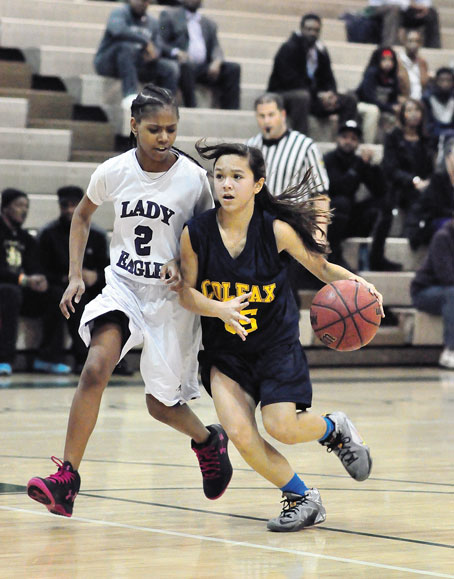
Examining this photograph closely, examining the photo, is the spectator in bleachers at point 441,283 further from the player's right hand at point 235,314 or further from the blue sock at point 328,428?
the player's right hand at point 235,314

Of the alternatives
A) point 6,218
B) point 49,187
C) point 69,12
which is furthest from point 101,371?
point 69,12

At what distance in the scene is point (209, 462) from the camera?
439 centimetres

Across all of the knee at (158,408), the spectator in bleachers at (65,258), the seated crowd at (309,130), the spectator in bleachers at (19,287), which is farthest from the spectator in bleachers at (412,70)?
the knee at (158,408)

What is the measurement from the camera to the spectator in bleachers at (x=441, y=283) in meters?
9.76

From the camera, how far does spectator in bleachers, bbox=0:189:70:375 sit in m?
8.49

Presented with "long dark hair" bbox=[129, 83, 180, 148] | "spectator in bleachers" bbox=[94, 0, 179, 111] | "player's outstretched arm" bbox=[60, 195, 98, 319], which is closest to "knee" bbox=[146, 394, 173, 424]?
"player's outstretched arm" bbox=[60, 195, 98, 319]

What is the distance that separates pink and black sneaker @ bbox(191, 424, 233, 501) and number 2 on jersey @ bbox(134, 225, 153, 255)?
0.76m

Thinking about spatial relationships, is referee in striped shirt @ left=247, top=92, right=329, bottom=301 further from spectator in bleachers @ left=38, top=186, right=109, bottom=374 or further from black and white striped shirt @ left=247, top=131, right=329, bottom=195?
spectator in bleachers @ left=38, top=186, right=109, bottom=374

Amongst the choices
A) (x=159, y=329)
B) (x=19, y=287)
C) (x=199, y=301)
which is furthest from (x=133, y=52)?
(x=199, y=301)

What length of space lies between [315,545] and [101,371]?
0.96m

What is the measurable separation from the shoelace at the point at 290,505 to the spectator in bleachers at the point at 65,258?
480 cm

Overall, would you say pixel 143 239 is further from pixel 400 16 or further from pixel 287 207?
pixel 400 16

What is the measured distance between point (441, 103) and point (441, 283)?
8.51 feet

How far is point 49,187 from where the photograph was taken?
9.92m
